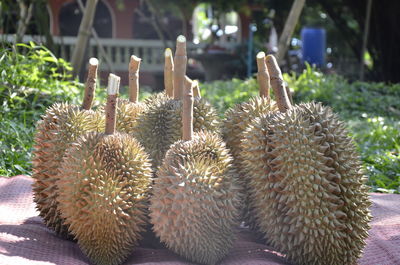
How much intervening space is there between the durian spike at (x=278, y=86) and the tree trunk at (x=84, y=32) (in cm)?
311

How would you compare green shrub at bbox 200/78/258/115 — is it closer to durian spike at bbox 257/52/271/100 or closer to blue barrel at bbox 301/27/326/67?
durian spike at bbox 257/52/271/100

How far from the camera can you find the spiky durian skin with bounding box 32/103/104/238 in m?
1.95

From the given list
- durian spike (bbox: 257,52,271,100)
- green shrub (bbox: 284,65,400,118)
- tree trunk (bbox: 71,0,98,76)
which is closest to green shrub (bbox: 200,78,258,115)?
green shrub (bbox: 284,65,400,118)

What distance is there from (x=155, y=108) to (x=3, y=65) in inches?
97.0

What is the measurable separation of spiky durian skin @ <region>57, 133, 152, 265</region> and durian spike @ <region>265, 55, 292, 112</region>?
1.64 ft

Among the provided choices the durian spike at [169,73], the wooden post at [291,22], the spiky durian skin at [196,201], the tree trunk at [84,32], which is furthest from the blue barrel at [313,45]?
the spiky durian skin at [196,201]

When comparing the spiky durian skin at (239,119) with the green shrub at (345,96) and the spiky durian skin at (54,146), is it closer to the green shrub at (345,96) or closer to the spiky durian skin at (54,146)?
the spiky durian skin at (54,146)

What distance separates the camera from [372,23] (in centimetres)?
938

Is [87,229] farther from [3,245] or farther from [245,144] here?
[245,144]

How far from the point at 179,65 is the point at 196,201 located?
0.55 meters

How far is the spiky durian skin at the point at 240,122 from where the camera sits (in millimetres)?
1972

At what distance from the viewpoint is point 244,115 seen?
78.7 inches

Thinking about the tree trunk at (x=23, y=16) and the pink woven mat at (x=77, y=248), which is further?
the tree trunk at (x=23, y=16)

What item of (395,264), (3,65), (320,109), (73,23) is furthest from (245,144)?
(73,23)
